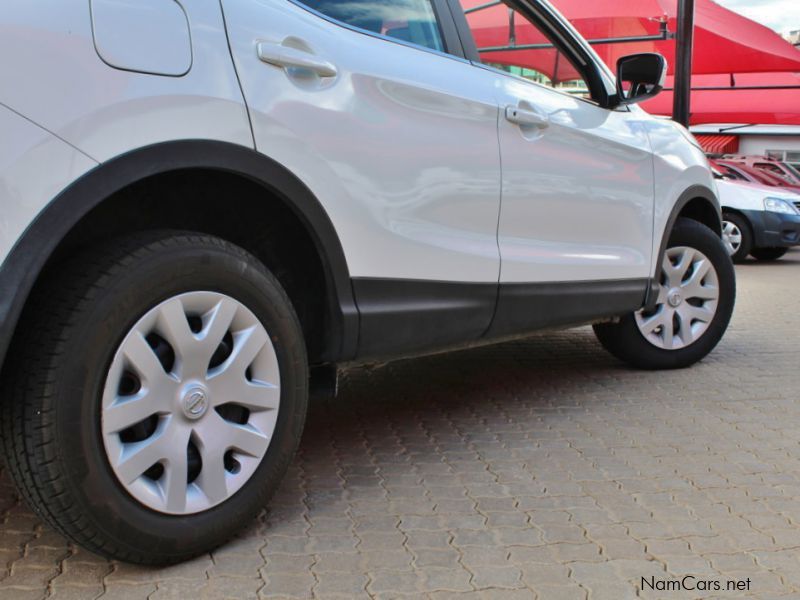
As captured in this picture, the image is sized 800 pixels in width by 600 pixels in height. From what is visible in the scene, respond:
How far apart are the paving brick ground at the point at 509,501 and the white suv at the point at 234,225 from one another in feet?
0.79

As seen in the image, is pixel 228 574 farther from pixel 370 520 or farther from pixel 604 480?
pixel 604 480

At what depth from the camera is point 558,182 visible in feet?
12.3

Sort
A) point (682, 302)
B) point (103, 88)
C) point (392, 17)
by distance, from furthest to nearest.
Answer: point (682, 302) → point (392, 17) → point (103, 88)

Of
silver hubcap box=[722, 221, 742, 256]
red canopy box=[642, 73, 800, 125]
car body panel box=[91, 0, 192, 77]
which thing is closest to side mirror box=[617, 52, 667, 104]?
car body panel box=[91, 0, 192, 77]

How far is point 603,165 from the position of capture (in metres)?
4.06

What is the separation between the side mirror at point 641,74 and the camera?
429cm

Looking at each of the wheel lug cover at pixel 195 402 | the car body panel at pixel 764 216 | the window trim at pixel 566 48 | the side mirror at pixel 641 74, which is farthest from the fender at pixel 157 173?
the car body panel at pixel 764 216

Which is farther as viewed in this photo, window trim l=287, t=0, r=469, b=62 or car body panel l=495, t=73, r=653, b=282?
car body panel l=495, t=73, r=653, b=282

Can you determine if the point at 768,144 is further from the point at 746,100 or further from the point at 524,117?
the point at 524,117

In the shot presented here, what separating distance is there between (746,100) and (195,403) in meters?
17.0

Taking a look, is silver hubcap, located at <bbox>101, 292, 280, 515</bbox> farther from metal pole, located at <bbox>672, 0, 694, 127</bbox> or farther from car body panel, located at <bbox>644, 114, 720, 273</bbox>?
metal pole, located at <bbox>672, 0, 694, 127</bbox>

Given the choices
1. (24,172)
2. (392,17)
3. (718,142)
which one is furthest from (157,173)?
(718,142)

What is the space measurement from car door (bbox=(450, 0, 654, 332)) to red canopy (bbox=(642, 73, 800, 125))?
1295 cm

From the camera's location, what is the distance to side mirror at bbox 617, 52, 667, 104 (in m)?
4.29
